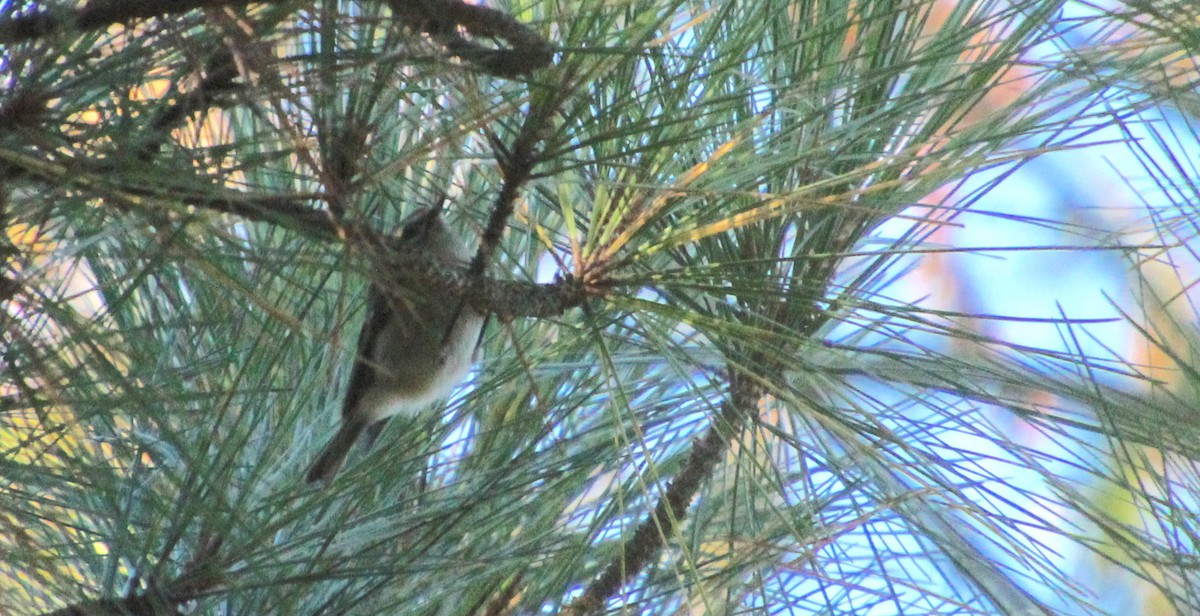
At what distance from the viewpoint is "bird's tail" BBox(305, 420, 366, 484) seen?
3.94ft

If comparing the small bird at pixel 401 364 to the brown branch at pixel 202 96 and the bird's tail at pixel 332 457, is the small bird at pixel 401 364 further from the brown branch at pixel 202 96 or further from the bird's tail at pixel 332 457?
the brown branch at pixel 202 96

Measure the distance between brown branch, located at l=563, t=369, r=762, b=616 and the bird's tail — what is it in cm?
27

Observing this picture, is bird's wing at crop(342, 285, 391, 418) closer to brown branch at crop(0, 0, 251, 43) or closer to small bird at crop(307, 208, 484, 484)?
small bird at crop(307, 208, 484, 484)

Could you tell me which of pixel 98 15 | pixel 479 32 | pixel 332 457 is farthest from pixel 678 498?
pixel 98 15

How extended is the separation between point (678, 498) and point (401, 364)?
17.8 inches

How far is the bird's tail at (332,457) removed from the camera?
1.20 m

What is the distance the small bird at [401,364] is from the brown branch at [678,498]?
0.83ft

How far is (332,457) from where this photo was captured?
1250 millimetres

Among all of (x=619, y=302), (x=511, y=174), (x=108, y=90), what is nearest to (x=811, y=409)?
(x=619, y=302)

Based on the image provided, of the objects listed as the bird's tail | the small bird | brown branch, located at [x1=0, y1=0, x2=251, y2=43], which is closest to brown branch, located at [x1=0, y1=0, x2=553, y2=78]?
brown branch, located at [x1=0, y1=0, x2=251, y2=43]

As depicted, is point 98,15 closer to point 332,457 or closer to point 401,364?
point 332,457

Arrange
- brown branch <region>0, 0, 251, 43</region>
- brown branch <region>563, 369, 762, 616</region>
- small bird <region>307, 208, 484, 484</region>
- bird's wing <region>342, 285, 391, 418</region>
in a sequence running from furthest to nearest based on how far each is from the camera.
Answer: bird's wing <region>342, 285, 391, 418</region>
small bird <region>307, 208, 484, 484</region>
brown branch <region>563, 369, 762, 616</region>
brown branch <region>0, 0, 251, 43</region>

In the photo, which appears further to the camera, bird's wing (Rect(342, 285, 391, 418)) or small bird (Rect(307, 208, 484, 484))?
bird's wing (Rect(342, 285, 391, 418))

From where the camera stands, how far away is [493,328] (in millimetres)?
1539
